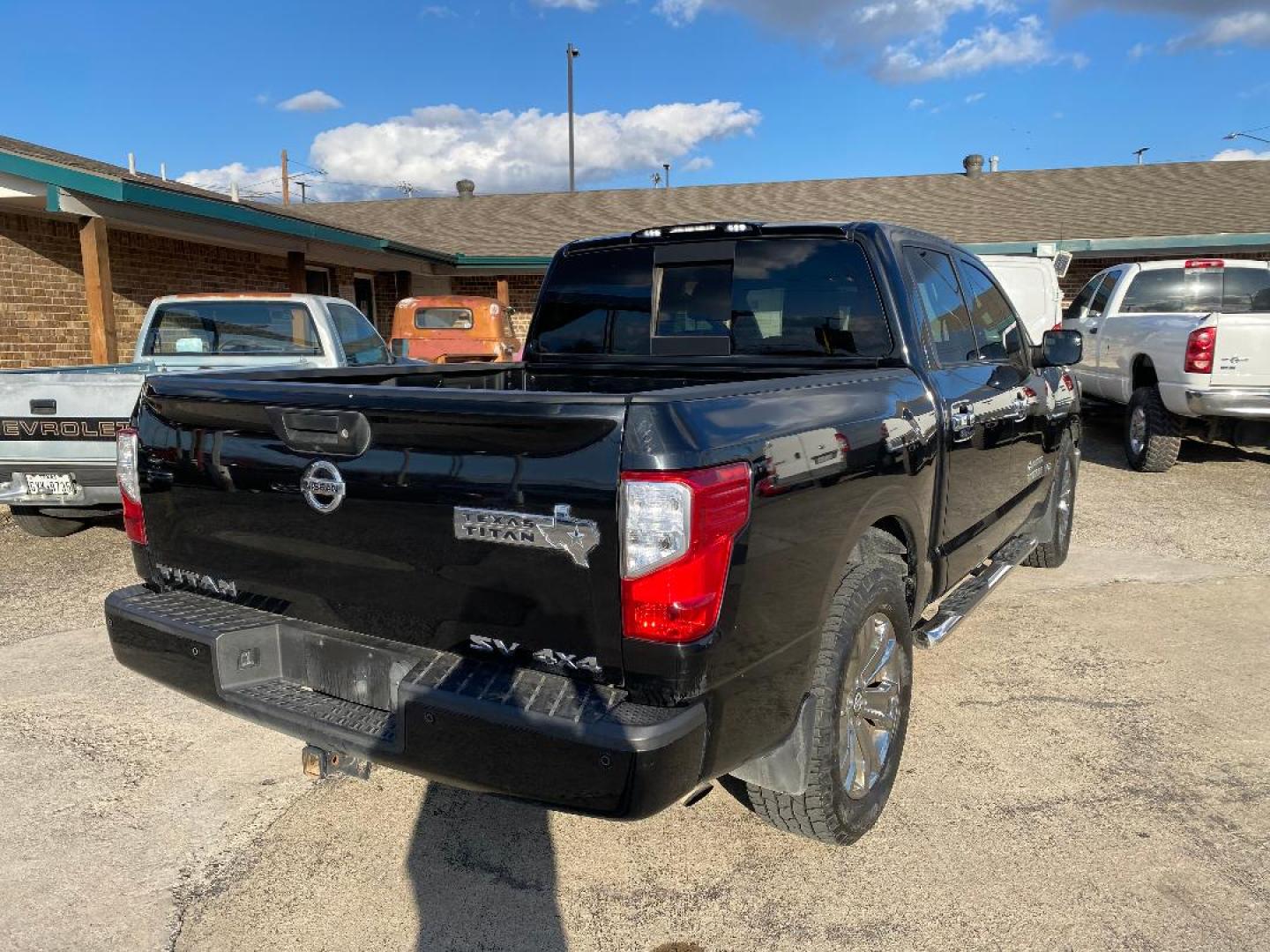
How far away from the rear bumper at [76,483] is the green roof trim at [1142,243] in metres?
15.8

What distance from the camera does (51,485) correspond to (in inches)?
249

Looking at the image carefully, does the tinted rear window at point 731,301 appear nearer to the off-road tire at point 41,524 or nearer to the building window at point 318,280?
the off-road tire at point 41,524

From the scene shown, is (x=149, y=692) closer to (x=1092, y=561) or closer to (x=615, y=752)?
(x=615, y=752)

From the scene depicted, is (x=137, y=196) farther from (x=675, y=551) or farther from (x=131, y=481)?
(x=675, y=551)

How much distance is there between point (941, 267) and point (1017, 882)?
2.60 meters

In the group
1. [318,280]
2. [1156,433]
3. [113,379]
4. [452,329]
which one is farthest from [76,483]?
[318,280]

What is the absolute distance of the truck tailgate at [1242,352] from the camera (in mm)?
8039

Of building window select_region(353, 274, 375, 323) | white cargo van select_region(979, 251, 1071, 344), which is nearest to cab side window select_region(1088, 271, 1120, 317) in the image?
white cargo van select_region(979, 251, 1071, 344)

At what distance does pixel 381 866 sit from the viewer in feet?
9.89

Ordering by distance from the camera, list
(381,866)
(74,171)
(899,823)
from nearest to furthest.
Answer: (381,866), (899,823), (74,171)

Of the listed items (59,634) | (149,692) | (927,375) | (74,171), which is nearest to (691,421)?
(927,375)

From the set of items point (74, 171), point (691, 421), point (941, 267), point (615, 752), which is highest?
point (74, 171)

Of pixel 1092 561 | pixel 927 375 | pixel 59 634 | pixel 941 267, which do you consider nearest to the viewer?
pixel 927 375

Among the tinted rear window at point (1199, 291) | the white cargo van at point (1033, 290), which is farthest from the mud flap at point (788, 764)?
the white cargo van at point (1033, 290)
